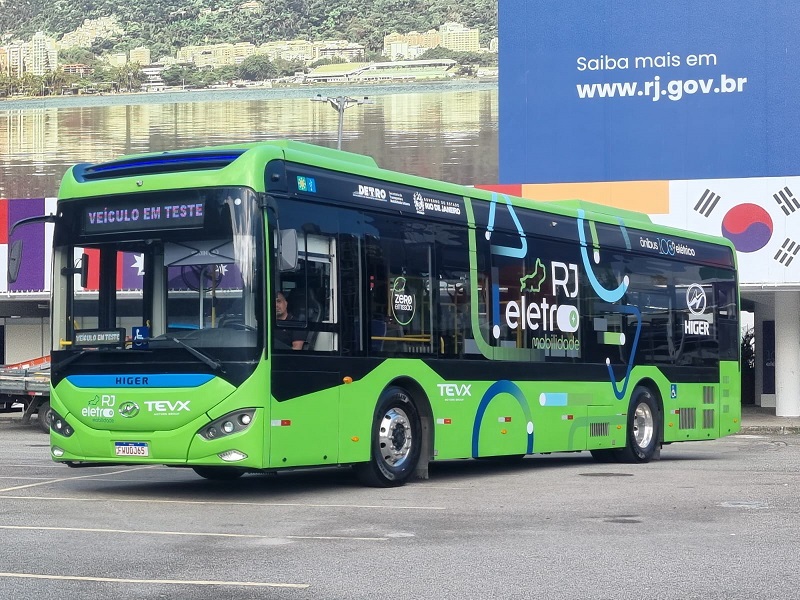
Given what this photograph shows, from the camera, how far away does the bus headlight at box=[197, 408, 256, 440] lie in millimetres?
12453

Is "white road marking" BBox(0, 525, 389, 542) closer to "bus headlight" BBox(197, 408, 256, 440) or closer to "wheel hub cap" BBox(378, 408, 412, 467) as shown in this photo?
"bus headlight" BBox(197, 408, 256, 440)

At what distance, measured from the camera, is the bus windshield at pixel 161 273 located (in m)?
12.6

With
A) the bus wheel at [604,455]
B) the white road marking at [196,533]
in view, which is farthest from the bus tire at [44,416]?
the white road marking at [196,533]

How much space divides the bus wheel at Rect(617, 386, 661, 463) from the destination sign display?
8365mm

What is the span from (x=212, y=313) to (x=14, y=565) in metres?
4.13

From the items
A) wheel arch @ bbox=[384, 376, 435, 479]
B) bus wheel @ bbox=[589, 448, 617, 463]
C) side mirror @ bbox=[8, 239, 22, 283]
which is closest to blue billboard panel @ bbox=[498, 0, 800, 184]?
bus wheel @ bbox=[589, 448, 617, 463]

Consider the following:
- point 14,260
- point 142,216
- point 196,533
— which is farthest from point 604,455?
point 196,533

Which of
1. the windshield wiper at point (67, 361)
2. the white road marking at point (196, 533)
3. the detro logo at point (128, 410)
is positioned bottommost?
the white road marking at point (196, 533)

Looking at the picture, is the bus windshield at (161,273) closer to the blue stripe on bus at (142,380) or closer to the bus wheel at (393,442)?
the blue stripe on bus at (142,380)

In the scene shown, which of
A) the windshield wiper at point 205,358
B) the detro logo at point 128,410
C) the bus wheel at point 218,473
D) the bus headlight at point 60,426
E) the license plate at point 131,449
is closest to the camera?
the windshield wiper at point 205,358

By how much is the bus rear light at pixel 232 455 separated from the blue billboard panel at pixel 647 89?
25.5 m

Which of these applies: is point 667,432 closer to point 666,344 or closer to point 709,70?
point 666,344

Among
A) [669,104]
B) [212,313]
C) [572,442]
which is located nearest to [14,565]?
[212,313]

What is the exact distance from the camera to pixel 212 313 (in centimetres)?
1268
